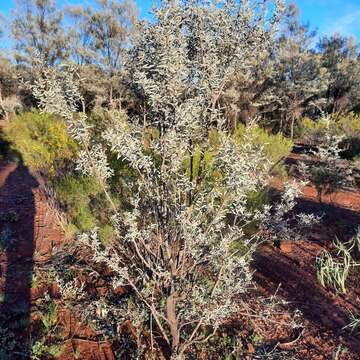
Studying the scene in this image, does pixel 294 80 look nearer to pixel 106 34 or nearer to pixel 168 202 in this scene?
pixel 106 34

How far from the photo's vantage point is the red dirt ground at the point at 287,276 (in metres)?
4.11

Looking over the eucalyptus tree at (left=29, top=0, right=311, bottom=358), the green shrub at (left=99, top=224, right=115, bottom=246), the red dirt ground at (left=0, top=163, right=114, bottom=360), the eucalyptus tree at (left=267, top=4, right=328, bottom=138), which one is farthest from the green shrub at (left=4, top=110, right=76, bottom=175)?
the eucalyptus tree at (left=267, top=4, right=328, bottom=138)

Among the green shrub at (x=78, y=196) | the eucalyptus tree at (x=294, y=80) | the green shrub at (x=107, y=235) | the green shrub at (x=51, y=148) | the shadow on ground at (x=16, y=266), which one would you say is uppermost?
the eucalyptus tree at (x=294, y=80)

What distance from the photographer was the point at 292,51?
22.4 meters

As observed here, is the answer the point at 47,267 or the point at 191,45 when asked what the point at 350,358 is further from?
the point at 47,267

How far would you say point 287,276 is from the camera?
18.6ft

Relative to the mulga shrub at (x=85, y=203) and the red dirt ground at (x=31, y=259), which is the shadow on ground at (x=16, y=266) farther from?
the mulga shrub at (x=85, y=203)

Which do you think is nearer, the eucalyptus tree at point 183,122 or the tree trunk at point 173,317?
the eucalyptus tree at point 183,122

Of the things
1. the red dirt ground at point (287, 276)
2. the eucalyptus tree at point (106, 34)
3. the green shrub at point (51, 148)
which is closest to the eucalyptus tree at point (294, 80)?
the eucalyptus tree at point (106, 34)

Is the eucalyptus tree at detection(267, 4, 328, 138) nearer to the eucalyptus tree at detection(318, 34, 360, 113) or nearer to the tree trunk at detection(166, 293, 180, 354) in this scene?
the eucalyptus tree at detection(318, 34, 360, 113)

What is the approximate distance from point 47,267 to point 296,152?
47.7ft

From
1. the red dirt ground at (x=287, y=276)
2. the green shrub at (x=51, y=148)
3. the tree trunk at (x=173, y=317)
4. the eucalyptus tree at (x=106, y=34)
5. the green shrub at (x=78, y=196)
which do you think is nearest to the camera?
the tree trunk at (x=173, y=317)

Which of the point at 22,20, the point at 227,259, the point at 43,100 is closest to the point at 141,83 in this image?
the point at 43,100

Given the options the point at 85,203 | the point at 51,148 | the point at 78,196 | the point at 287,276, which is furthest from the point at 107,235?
the point at 287,276
